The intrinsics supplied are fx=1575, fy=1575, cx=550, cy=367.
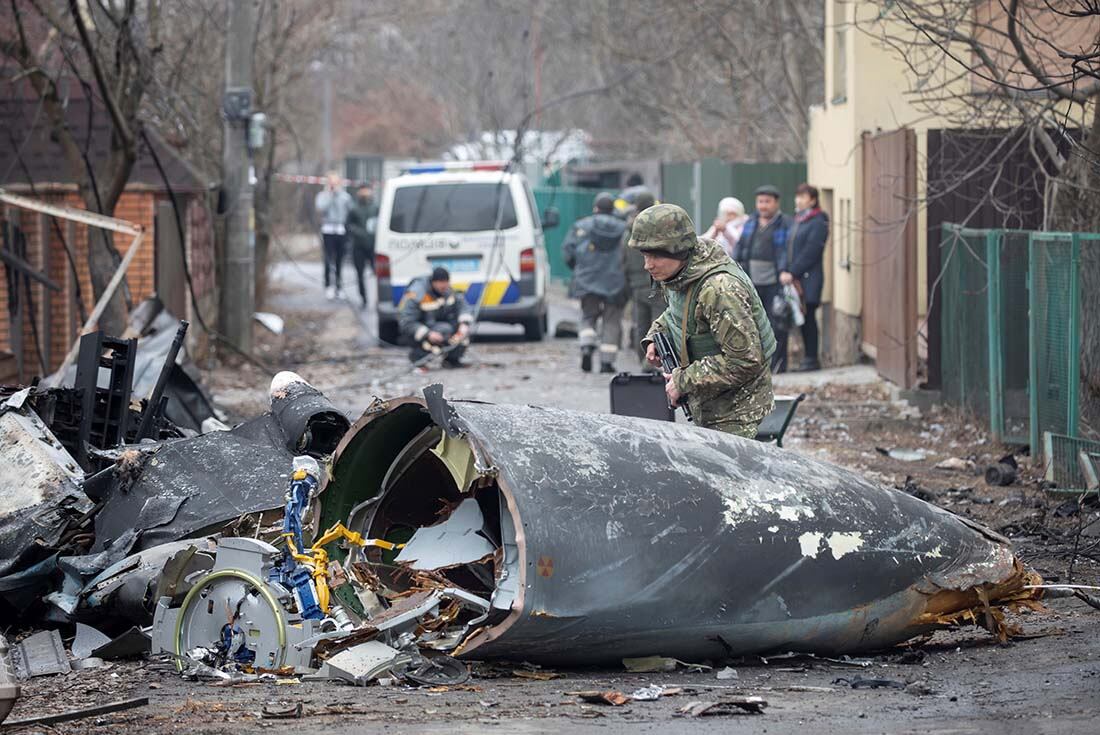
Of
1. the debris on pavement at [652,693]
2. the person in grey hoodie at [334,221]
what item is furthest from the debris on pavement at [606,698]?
the person in grey hoodie at [334,221]

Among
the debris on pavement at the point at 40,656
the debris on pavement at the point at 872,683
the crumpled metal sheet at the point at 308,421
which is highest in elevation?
the crumpled metal sheet at the point at 308,421

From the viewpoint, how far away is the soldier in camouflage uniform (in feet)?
22.0

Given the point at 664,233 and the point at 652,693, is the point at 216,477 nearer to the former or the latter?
the point at 664,233

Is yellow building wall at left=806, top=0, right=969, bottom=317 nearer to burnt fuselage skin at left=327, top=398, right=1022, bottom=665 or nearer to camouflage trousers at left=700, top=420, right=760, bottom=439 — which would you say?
camouflage trousers at left=700, top=420, right=760, bottom=439

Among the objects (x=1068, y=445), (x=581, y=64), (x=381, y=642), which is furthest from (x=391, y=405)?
(x=581, y=64)

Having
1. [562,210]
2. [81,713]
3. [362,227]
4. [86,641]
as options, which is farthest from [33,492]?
[562,210]

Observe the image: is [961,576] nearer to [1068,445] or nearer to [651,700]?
[651,700]

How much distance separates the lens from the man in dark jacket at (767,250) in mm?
15336

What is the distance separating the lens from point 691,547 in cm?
555

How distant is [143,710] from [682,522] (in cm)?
193

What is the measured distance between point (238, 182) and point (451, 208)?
346 cm

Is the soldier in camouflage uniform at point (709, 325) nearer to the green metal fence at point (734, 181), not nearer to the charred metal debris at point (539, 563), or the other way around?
the charred metal debris at point (539, 563)

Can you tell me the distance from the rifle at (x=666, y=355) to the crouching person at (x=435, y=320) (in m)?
9.89

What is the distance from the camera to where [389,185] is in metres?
20.0
